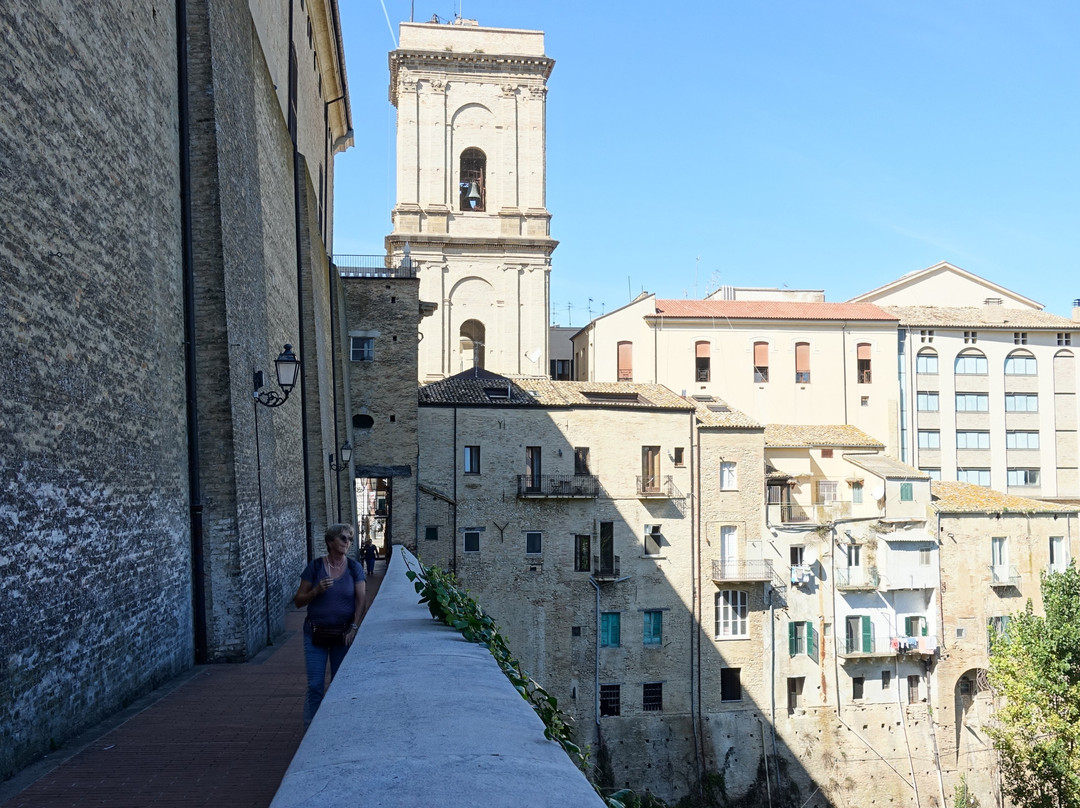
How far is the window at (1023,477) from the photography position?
1774 inches

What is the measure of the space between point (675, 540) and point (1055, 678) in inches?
477

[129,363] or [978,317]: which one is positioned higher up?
[978,317]

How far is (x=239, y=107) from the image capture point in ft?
45.2

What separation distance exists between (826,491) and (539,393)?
38.8ft

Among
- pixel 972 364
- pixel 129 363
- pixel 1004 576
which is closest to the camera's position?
pixel 129 363

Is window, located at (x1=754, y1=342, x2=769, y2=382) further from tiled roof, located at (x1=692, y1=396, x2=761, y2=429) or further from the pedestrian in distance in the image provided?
the pedestrian in distance

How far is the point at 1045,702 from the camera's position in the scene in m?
29.3

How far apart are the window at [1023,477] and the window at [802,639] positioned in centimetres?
1616

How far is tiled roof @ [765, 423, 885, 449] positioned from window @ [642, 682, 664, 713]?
10449 millimetres

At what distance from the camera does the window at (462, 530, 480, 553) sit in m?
32.8

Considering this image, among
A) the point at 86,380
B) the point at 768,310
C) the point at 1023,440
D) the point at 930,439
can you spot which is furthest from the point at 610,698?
the point at 86,380

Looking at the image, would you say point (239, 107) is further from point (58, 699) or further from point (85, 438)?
point (58, 699)

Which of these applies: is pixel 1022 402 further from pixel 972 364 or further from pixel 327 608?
pixel 327 608

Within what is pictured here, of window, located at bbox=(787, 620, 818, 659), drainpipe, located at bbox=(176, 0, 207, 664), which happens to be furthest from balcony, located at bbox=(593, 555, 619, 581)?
drainpipe, located at bbox=(176, 0, 207, 664)
